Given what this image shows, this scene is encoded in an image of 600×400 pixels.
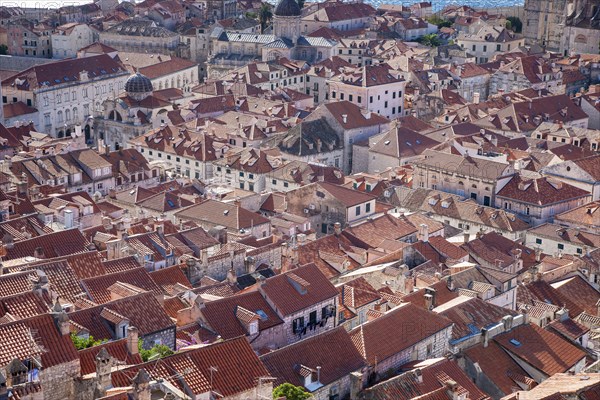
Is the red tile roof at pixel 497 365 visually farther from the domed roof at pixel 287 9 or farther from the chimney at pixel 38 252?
the domed roof at pixel 287 9

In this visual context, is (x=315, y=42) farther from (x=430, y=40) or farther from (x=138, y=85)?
(x=138, y=85)

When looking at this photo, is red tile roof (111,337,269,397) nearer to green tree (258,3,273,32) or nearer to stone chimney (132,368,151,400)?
stone chimney (132,368,151,400)

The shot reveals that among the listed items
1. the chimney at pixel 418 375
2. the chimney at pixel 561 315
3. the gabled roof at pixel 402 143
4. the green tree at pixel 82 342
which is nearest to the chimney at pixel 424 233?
the chimney at pixel 561 315

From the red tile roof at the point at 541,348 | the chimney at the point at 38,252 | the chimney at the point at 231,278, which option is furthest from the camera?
the chimney at the point at 231,278

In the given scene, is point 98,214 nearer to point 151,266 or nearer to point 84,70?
point 151,266

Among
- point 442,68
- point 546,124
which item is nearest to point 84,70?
point 442,68

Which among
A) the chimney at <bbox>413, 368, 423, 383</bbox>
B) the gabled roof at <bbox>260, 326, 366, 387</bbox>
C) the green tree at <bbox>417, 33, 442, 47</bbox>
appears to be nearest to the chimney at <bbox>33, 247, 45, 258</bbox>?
the gabled roof at <bbox>260, 326, 366, 387</bbox>
